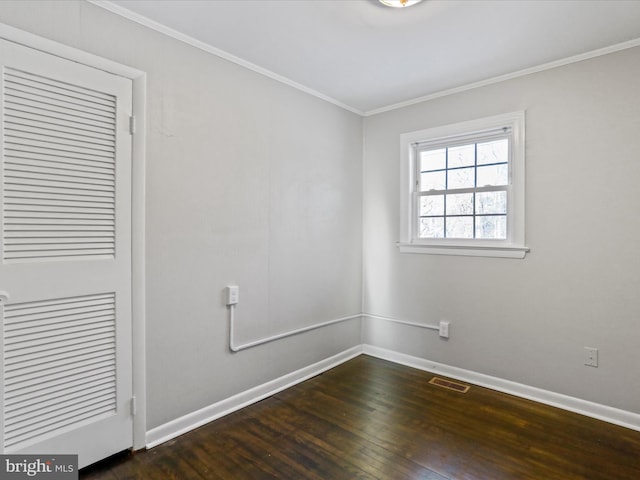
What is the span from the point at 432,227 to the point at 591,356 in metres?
1.50

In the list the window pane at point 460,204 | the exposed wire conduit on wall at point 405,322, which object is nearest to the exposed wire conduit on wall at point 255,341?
the exposed wire conduit on wall at point 405,322

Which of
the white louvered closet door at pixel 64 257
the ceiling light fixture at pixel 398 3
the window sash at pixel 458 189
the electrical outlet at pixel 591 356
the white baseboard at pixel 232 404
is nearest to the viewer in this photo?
the white louvered closet door at pixel 64 257

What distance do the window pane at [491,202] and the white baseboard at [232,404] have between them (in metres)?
1.86

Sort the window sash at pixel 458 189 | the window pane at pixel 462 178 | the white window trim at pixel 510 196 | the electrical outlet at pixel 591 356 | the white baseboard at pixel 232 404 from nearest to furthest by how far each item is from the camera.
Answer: the white baseboard at pixel 232 404 → the electrical outlet at pixel 591 356 → the white window trim at pixel 510 196 → the window sash at pixel 458 189 → the window pane at pixel 462 178

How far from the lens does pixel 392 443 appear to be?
7.02 feet

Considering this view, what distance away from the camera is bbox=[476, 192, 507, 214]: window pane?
2887mm

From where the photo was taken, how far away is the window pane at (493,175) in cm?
288

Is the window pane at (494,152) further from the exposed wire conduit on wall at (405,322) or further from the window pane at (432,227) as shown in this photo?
the exposed wire conduit on wall at (405,322)

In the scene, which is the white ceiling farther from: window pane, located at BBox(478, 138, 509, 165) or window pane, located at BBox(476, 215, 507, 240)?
window pane, located at BBox(476, 215, 507, 240)

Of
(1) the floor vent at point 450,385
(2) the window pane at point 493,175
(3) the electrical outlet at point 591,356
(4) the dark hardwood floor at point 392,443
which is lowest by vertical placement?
(4) the dark hardwood floor at point 392,443

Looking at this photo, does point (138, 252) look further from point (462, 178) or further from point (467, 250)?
point (462, 178)

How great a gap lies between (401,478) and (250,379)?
4.08 ft

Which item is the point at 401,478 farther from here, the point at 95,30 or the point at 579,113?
the point at 95,30

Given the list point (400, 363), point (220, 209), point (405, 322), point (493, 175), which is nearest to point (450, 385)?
point (400, 363)
